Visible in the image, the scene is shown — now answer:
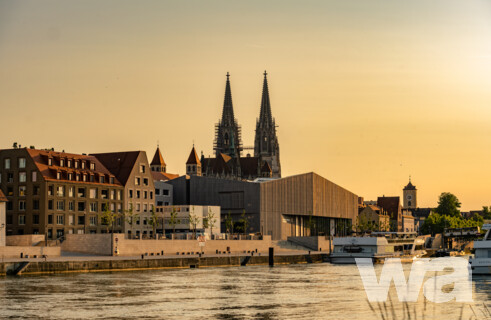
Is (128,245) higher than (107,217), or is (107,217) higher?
(107,217)

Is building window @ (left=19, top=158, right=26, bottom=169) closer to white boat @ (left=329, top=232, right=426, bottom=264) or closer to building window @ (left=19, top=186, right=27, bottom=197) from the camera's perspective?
building window @ (left=19, top=186, right=27, bottom=197)

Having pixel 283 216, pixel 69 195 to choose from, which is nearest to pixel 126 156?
pixel 69 195

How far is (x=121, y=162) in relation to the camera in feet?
510

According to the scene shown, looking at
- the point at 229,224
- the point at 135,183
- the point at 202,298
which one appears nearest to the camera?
the point at 202,298

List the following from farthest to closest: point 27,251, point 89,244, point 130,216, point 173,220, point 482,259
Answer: point 173,220
point 130,216
point 89,244
point 27,251
point 482,259

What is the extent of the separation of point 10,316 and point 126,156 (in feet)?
333

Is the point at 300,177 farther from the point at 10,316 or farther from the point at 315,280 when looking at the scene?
the point at 10,316

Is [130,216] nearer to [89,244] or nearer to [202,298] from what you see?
[89,244]

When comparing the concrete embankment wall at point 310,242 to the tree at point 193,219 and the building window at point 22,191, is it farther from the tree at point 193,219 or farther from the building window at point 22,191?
the building window at point 22,191

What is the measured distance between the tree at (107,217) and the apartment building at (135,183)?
603 centimetres

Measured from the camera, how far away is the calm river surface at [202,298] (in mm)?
57625

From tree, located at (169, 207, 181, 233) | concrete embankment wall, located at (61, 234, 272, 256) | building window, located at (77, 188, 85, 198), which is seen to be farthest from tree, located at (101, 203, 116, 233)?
concrete embankment wall, located at (61, 234, 272, 256)

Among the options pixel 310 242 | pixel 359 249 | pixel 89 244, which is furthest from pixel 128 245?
pixel 310 242

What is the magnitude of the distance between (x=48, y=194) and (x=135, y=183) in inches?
930
